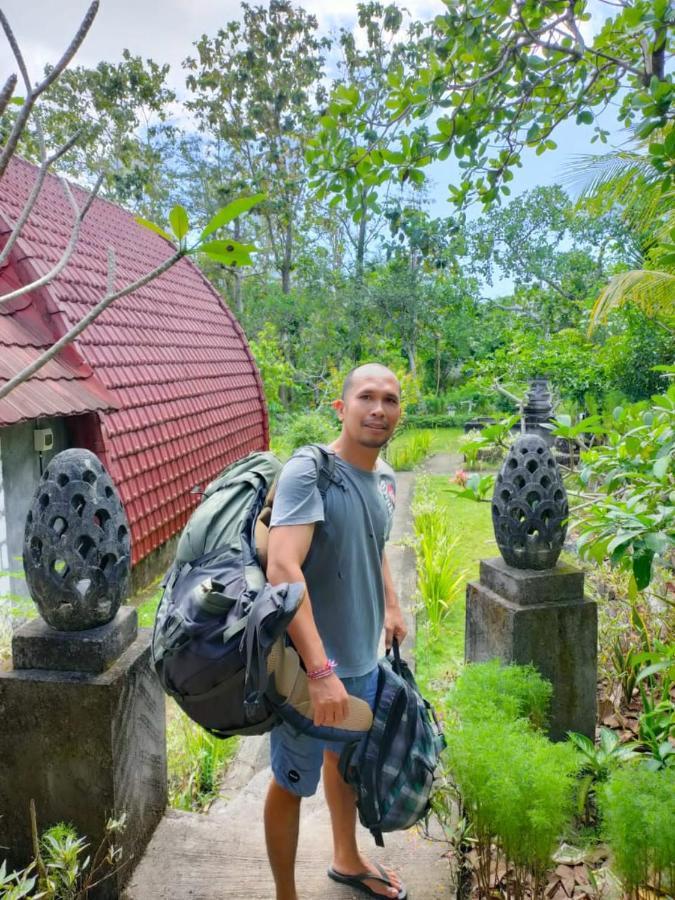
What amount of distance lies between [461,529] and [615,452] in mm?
5648

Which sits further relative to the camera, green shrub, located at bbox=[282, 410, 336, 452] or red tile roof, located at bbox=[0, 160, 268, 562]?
green shrub, located at bbox=[282, 410, 336, 452]

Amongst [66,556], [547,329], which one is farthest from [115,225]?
[547,329]

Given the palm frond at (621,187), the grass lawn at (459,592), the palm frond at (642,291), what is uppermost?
the palm frond at (621,187)

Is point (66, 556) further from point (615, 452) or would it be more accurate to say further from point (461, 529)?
point (461, 529)

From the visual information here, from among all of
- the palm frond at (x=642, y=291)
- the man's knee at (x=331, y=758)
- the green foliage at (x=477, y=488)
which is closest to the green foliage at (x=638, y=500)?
the green foliage at (x=477, y=488)

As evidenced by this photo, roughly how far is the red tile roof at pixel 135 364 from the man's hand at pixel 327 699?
2.68 m

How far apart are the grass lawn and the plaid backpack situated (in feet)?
3.14

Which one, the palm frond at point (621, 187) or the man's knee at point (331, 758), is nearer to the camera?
the man's knee at point (331, 758)

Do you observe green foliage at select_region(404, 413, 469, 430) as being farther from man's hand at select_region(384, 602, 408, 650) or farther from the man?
the man

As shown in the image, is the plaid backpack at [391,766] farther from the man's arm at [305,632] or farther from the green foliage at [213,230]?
the green foliage at [213,230]

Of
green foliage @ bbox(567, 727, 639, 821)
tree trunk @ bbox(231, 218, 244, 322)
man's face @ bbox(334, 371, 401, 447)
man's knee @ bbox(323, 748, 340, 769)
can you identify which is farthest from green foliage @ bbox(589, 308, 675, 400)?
tree trunk @ bbox(231, 218, 244, 322)

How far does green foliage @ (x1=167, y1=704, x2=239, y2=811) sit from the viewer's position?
297cm

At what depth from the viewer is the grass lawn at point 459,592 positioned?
441 centimetres

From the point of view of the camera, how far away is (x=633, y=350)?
10016mm
